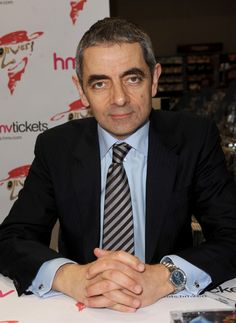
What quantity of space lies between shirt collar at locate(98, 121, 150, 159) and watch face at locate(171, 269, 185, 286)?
444 millimetres

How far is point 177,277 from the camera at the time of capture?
1.16 m

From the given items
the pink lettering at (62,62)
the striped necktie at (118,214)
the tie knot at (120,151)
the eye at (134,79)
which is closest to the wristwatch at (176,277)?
the striped necktie at (118,214)

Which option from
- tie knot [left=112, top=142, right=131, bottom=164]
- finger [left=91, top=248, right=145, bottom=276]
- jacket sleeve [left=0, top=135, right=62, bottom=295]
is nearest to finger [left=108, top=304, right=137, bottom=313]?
finger [left=91, top=248, right=145, bottom=276]

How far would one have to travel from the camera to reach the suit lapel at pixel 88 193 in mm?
Answer: 1431

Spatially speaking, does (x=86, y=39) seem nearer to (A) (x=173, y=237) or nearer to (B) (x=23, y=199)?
(B) (x=23, y=199)

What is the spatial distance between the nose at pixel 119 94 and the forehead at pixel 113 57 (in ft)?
0.16

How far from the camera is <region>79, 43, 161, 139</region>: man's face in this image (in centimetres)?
133

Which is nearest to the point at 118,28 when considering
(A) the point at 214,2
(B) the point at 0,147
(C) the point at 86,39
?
(C) the point at 86,39

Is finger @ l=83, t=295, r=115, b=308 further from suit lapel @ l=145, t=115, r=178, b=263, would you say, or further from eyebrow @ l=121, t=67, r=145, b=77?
eyebrow @ l=121, t=67, r=145, b=77

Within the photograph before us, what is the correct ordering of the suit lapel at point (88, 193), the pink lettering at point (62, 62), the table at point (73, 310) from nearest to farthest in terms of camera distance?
the table at point (73, 310) < the suit lapel at point (88, 193) < the pink lettering at point (62, 62)

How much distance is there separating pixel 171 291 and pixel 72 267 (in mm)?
255

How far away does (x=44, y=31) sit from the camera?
239 centimetres

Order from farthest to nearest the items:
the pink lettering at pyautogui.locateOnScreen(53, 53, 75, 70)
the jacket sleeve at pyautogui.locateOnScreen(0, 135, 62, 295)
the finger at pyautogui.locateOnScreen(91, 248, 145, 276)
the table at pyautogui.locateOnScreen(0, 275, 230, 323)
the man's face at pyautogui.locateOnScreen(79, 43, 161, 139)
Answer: the pink lettering at pyautogui.locateOnScreen(53, 53, 75, 70) < the man's face at pyautogui.locateOnScreen(79, 43, 161, 139) < the jacket sleeve at pyautogui.locateOnScreen(0, 135, 62, 295) < the finger at pyautogui.locateOnScreen(91, 248, 145, 276) < the table at pyautogui.locateOnScreen(0, 275, 230, 323)

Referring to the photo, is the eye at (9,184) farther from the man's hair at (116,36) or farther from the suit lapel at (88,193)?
the man's hair at (116,36)
